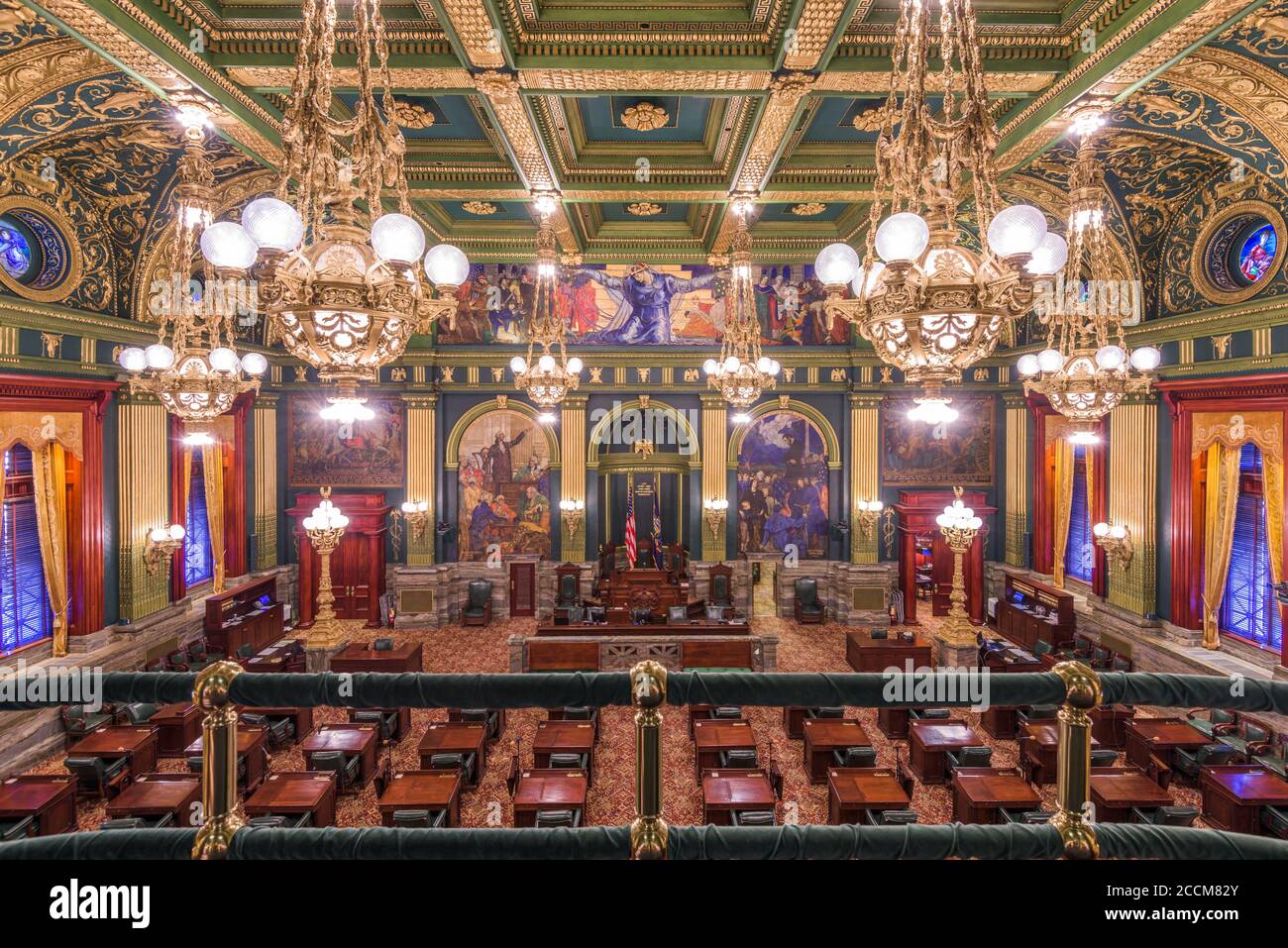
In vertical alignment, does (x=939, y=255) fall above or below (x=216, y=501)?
above

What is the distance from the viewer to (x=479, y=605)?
15.6 meters

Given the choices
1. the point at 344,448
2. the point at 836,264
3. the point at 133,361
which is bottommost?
the point at 344,448

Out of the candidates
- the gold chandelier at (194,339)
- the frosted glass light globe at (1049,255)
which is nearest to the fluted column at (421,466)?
the gold chandelier at (194,339)

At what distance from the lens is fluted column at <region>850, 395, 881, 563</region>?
51.3ft

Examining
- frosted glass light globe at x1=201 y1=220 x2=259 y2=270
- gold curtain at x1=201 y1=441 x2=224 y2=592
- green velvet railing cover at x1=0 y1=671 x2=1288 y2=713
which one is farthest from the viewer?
gold curtain at x1=201 y1=441 x2=224 y2=592

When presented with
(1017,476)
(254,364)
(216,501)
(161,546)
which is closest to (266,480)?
(216,501)

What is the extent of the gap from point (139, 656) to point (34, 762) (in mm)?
2410

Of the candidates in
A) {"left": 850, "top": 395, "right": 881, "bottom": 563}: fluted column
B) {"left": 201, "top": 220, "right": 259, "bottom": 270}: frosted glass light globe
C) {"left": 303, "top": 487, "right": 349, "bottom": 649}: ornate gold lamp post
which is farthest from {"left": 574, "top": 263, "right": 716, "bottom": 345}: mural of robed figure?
{"left": 201, "top": 220, "right": 259, "bottom": 270}: frosted glass light globe

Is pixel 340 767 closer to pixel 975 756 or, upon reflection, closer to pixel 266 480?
pixel 975 756

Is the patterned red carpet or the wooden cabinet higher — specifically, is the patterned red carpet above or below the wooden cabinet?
below

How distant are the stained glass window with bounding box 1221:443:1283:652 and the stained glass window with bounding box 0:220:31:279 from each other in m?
18.6

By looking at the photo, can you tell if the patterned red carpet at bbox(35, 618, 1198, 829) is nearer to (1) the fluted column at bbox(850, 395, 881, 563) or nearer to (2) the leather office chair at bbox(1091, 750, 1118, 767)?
(2) the leather office chair at bbox(1091, 750, 1118, 767)

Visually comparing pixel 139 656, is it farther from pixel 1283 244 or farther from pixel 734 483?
pixel 1283 244

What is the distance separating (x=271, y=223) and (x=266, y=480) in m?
14.4
